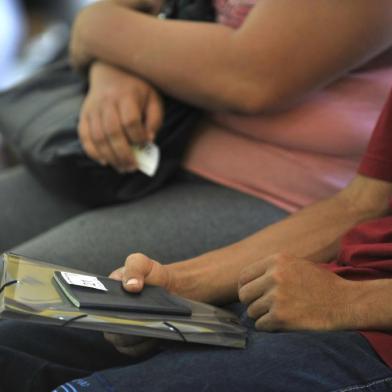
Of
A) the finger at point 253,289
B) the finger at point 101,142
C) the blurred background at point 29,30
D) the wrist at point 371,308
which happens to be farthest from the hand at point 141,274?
the blurred background at point 29,30

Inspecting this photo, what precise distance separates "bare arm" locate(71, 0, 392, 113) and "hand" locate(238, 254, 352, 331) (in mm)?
324

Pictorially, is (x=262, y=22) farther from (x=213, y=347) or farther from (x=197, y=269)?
(x=213, y=347)

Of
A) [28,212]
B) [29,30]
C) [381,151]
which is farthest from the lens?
[29,30]

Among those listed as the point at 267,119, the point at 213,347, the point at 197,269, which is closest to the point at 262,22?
the point at 267,119

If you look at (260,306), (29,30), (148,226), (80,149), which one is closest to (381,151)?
(260,306)

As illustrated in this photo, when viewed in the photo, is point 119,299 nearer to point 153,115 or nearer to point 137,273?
point 137,273

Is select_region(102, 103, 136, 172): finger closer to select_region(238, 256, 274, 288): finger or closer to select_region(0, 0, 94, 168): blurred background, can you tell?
select_region(238, 256, 274, 288): finger

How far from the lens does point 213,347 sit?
0.71 meters

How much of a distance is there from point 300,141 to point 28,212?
50 centimetres

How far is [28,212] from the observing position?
121cm

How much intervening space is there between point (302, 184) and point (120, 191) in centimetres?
30

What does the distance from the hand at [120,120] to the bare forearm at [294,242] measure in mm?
295

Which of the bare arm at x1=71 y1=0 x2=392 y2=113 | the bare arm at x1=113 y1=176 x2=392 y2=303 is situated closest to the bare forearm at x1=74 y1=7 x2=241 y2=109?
the bare arm at x1=71 y1=0 x2=392 y2=113

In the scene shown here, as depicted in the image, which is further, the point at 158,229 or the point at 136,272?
the point at 158,229
